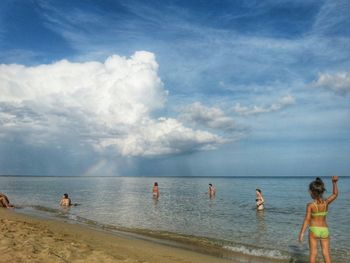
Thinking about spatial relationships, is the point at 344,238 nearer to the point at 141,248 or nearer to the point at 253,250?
the point at 253,250

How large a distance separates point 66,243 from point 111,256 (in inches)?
82.5

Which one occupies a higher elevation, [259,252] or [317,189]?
[317,189]

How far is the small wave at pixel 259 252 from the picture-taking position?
14.3 meters

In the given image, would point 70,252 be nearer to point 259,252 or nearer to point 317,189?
point 317,189

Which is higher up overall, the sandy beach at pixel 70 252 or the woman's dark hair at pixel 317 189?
the woman's dark hair at pixel 317 189

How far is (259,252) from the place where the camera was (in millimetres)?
14953

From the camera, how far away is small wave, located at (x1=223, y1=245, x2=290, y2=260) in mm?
14258

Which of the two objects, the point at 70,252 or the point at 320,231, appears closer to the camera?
the point at 320,231

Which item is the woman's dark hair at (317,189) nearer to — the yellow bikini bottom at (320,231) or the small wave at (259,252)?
the yellow bikini bottom at (320,231)

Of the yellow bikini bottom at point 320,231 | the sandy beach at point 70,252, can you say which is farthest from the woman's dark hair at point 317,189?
the sandy beach at point 70,252

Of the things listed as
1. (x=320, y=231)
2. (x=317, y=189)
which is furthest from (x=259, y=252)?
(x=317, y=189)

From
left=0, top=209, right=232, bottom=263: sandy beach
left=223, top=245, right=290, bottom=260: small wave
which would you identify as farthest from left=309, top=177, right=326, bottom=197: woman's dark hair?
left=223, top=245, right=290, bottom=260: small wave

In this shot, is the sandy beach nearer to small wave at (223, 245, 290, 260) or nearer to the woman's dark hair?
small wave at (223, 245, 290, 260)

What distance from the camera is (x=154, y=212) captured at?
1151 inches
